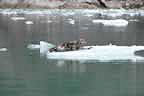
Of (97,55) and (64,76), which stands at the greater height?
(97,55)

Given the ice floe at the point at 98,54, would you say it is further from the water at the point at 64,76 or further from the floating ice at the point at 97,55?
the water at the point at 64,76

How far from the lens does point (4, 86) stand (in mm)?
14250


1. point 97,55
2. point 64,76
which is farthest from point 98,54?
point 64,76

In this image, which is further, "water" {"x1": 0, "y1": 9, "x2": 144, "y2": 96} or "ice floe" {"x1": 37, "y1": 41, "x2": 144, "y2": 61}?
"ice floe" {"x1": 37, "y1": 41, "x2": 144, "y2": 61}

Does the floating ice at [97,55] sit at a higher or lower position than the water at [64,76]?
higher

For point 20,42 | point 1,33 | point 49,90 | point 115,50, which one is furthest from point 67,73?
point 1,33

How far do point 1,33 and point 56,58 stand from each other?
13.6 metres

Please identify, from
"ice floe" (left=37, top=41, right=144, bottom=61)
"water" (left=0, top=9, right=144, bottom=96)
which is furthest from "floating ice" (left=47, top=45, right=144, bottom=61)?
"water" (left=0, top=9, right=144, bottom=96)

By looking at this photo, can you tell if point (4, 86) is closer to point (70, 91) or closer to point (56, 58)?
point (70, 91)

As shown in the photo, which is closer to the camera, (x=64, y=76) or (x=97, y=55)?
(x=64, y=76)

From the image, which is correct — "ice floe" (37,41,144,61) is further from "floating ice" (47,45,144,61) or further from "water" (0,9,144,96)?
"water" (0,9,144,96)

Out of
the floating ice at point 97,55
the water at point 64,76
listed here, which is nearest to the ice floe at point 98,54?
the floating ice at point 97,55

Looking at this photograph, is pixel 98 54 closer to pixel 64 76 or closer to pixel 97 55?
pixel 97 55

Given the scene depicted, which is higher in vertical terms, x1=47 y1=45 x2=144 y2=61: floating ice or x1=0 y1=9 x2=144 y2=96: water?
x1=47 y1=45 x2=144 y2=61: floating ice
